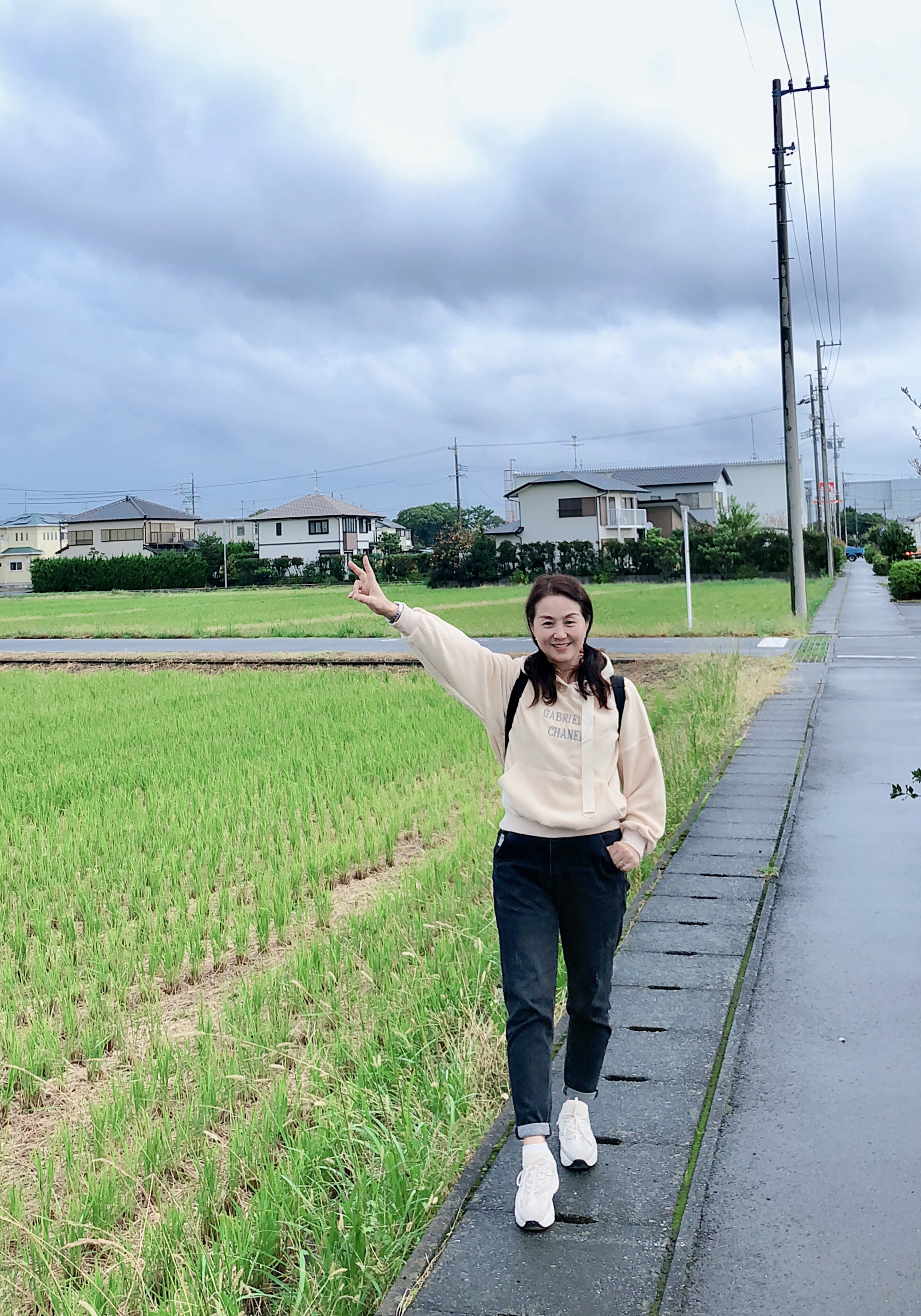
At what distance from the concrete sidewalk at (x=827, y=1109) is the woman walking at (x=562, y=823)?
423 mm

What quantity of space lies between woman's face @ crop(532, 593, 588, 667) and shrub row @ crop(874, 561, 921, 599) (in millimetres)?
30778

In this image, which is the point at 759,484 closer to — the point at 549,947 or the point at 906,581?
the point at 906,581

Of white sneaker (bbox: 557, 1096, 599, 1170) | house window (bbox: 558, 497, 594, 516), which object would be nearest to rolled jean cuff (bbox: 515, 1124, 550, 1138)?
white sneaker (bbox: 557, 1096, 599, 1170)

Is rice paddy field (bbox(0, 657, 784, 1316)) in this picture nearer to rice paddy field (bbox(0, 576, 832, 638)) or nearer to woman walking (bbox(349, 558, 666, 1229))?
woman walking (bbox(349, 558, 666, 1229))

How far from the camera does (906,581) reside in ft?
104

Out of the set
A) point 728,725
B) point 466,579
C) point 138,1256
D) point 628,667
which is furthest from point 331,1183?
point 466,579

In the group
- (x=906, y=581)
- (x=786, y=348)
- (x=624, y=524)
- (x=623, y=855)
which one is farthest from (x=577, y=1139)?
(x=624, y=524)

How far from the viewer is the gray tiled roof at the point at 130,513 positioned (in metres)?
85.6

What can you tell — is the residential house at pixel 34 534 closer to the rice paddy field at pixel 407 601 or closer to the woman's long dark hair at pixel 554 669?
the rice paddy field at pixel 407 601

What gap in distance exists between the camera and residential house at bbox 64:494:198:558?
3344 inches

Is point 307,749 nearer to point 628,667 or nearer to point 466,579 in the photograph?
point 628,667

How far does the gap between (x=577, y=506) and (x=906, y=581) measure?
3549cm

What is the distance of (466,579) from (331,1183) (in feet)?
163

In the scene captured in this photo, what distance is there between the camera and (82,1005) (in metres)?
4.31
